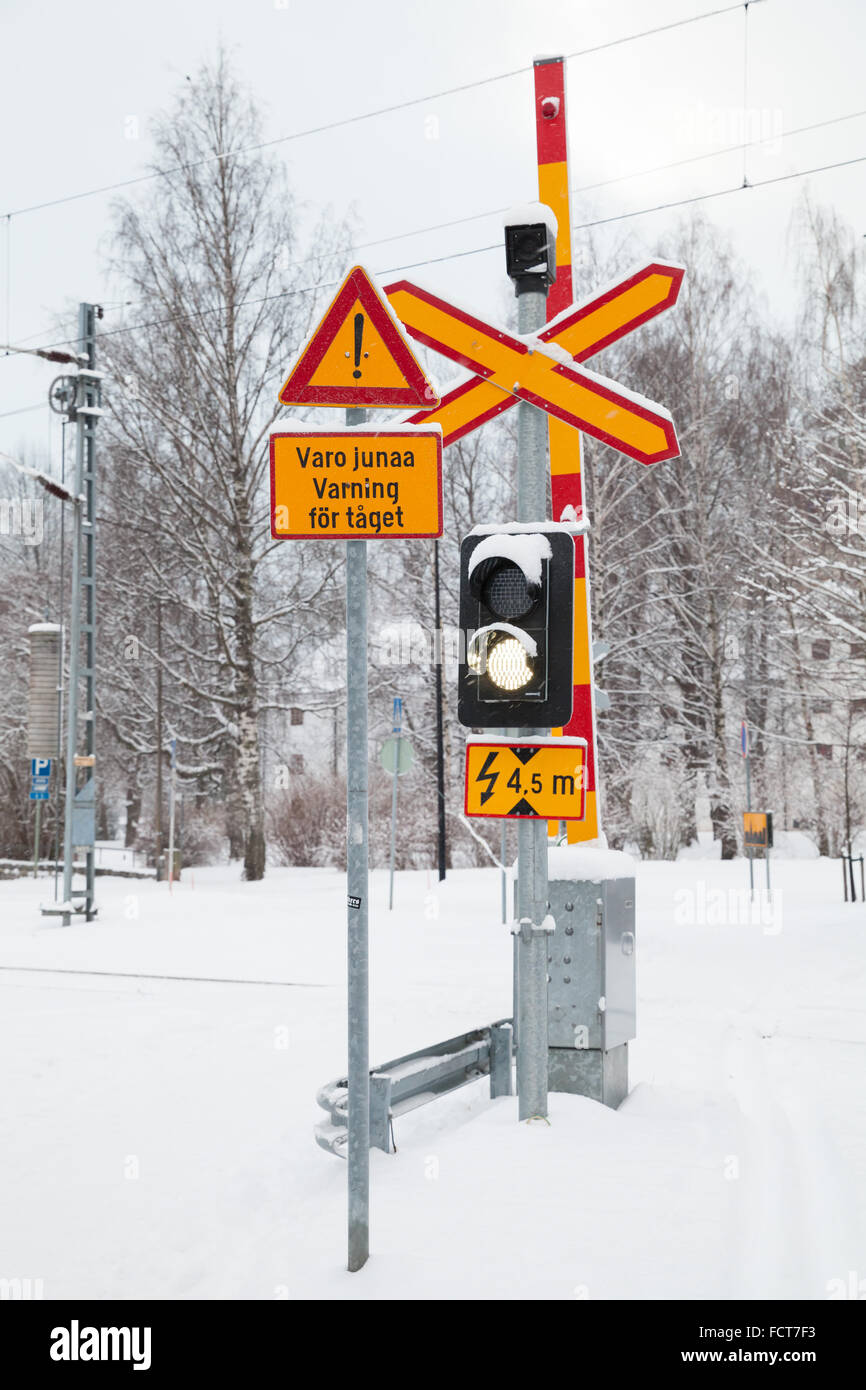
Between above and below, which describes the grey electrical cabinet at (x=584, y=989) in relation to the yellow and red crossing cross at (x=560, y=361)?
below

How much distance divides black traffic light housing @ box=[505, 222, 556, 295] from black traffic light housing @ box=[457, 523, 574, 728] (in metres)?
1.26

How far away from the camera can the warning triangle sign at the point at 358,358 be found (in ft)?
12.1

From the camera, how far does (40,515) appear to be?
143 feet

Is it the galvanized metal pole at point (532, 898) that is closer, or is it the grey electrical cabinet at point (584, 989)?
the galvanized metal pole at point (532, 898)

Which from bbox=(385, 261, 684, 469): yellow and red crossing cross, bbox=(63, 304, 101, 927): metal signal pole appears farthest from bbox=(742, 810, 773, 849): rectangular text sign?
bbox=(385, 261, 684, 469): yellow and red crossing cross

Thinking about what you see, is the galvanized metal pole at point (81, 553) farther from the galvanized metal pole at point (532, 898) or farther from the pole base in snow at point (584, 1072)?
the galvanized metal pole at point (532, 898)

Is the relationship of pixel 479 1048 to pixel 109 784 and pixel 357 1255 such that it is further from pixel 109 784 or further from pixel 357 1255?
pixel 109 784

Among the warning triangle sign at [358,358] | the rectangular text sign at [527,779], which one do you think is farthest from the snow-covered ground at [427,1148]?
the warning triangle sign at [358,358]

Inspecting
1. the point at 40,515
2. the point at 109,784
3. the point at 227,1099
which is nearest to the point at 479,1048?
the point at 227,1099

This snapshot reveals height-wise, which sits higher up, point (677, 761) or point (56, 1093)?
point (677, 761)

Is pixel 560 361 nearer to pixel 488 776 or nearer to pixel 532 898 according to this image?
pixel 488 776

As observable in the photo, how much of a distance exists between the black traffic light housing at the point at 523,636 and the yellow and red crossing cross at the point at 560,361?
21.7 inches
